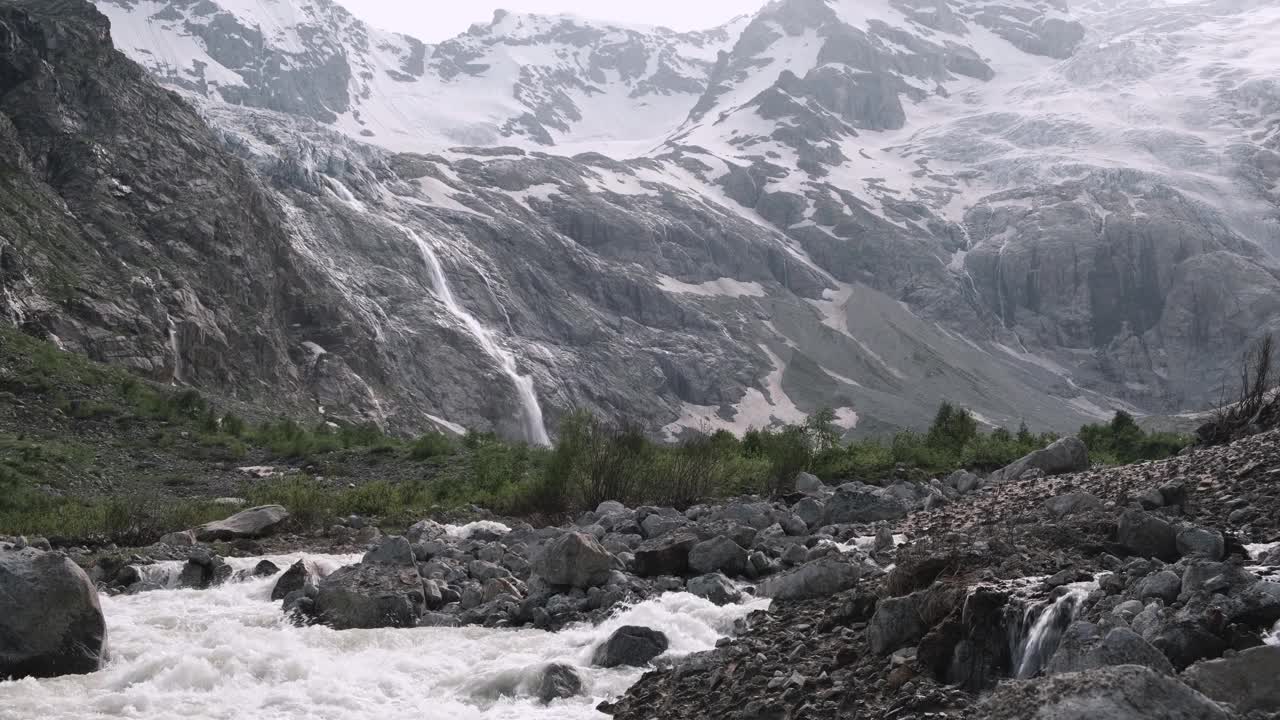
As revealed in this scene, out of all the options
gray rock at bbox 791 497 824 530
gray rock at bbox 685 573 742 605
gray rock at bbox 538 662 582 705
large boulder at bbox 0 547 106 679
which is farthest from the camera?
gray rock at bbox 791 497 824 530

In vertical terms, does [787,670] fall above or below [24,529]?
above

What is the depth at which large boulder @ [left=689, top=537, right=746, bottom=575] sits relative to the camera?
1808cm

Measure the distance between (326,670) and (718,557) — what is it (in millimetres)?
7341

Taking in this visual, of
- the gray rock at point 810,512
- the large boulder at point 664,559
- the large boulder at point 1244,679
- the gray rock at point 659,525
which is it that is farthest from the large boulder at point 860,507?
the large boulder at point 1244,679

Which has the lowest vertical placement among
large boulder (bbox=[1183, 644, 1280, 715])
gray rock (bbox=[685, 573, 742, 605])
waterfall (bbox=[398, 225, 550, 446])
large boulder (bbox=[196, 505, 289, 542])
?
waterfall (bbox=[398, 225, 550, 446])

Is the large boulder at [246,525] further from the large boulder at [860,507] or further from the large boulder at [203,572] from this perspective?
the large boulder at [860,507]

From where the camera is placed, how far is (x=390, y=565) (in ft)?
59.6

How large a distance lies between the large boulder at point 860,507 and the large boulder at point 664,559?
6.59 metres

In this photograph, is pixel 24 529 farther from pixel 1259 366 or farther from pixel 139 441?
pixel 1259 366

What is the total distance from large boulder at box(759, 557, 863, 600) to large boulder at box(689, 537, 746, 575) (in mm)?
2217

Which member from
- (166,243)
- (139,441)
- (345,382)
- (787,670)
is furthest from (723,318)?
(787,670)

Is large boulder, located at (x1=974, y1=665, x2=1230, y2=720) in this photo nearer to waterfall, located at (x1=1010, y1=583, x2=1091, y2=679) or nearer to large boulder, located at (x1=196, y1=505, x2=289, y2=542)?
waterfall, located at (x1=1010, y1=583, x2=1091, y2=679)

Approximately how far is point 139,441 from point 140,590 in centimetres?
2575

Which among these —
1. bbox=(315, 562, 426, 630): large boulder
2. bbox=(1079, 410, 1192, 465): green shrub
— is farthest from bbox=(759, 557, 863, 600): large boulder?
bbox=(1079, 410, 1192, 465): green shrub
